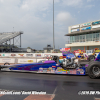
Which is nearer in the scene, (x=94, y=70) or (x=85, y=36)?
(x=94, y=70)

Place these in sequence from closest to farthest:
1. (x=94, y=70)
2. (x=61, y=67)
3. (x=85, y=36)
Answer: (x=94, y=70) → (x=61, y=67) → (x=85, y=36)

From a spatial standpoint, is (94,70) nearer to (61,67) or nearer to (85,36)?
(61,67)

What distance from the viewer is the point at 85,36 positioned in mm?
33062

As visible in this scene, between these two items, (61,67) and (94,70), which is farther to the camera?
(61,67)

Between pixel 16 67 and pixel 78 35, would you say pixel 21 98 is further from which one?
pixel 78 35

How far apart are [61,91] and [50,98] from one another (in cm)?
74

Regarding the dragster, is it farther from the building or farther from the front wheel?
the building

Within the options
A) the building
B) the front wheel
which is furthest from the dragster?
the building

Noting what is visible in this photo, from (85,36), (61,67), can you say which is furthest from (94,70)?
(85,36)

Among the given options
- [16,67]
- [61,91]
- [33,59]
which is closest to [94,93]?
[61,91]

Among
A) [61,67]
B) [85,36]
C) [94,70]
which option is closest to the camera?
[94,70]

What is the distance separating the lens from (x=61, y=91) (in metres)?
4.27

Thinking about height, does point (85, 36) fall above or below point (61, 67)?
above

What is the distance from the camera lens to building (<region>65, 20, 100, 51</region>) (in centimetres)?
3059
